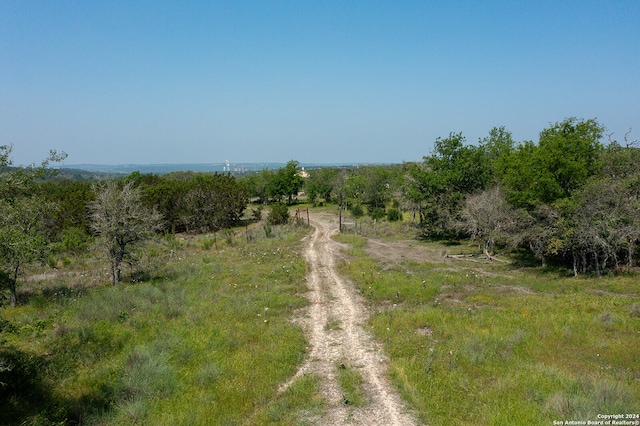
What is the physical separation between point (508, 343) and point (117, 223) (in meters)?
18.4

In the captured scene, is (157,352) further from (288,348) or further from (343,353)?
(343,353)

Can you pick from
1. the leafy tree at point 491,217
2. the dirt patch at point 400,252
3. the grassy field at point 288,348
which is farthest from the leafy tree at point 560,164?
the dirt patch at point 400,252

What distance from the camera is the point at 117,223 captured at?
19.0 m

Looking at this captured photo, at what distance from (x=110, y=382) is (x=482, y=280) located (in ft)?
55.9

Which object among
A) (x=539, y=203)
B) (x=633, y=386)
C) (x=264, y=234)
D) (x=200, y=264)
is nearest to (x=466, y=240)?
(x=539, y=203)

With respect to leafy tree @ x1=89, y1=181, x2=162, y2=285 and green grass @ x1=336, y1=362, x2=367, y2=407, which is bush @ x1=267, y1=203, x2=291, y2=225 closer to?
leafy tree @ x1=89, y1=181, x2=162, y2=285

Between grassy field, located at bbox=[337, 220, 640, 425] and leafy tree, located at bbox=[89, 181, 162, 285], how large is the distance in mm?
12104

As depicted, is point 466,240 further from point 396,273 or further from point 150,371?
point 150,371

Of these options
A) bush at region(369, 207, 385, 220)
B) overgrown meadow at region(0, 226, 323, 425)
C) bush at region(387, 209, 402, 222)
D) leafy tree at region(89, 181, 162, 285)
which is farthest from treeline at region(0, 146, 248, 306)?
bush at region(387, 209, 402, 222)

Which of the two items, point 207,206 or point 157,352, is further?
point 207,206

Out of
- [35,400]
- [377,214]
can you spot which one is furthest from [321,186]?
[35,400]

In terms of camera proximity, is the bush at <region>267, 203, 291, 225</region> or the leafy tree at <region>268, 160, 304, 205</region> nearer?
the bush at <region>267, 203, 291, 225</region>

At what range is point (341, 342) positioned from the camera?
39.8 feet

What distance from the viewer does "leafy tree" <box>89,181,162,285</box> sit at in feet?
62.0
